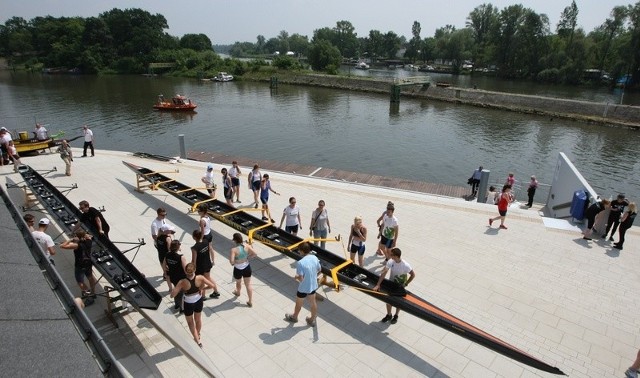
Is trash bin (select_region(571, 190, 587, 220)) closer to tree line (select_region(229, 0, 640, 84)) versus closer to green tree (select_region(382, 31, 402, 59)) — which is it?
tree line (select_region(229, 0, 640, 84))

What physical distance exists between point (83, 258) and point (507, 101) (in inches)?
2092

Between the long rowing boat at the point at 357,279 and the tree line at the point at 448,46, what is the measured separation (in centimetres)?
7610

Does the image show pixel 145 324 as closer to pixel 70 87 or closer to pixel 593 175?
pixel 593 175

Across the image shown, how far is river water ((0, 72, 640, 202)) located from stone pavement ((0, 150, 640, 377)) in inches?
486

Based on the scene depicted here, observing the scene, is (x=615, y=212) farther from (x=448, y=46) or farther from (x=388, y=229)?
(x=448, y=46)

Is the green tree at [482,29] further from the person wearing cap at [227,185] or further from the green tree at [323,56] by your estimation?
the person wearing cap at [227,185]

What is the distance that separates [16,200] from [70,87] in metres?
62.5

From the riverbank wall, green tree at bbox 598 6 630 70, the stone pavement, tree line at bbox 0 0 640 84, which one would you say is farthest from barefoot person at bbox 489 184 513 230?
green tree at bbox 598 6 630 70

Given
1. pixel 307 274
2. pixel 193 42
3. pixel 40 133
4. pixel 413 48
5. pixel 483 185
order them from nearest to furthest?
pixel 307 274
pixel 483 185
pixel 40 133
pixel 193 42
pixel 413 48

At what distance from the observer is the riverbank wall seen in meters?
42.1

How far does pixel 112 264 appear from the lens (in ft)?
24.8

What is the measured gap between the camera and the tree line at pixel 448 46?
250 feet

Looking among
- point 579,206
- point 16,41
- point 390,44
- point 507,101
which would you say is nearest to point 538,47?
point 507,101

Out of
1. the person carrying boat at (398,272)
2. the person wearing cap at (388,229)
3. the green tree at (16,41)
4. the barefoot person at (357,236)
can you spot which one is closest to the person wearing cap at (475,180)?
the person wearing cap at (388,229)
